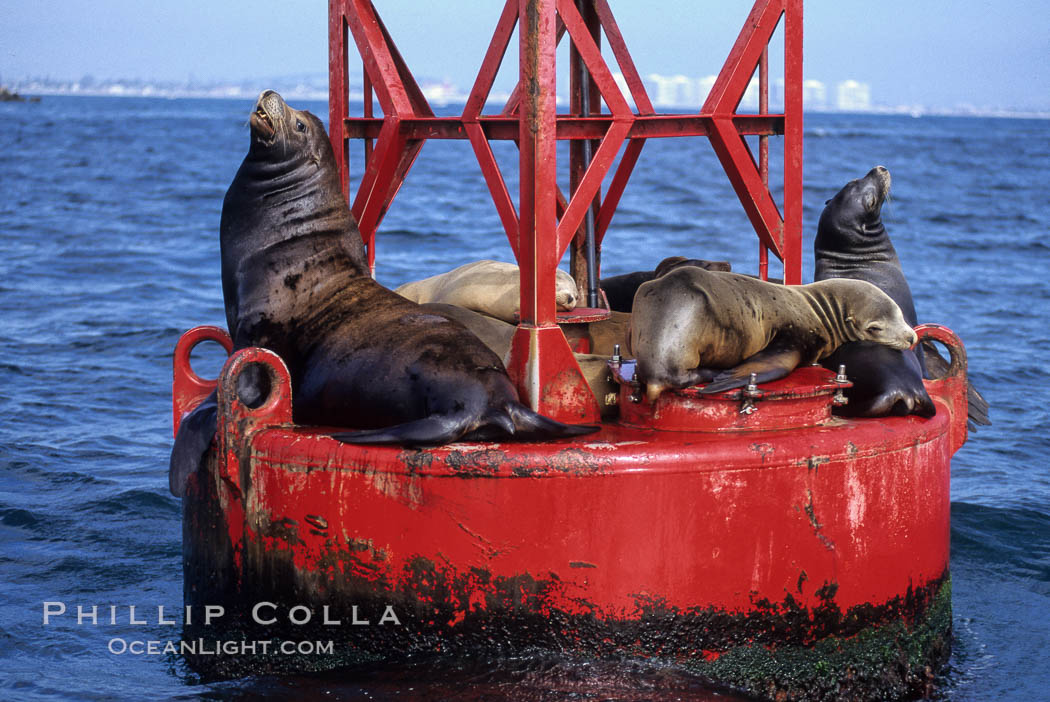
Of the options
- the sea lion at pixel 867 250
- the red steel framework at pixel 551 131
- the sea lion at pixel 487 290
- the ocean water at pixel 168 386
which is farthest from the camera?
the sea lion at pixel 867 250

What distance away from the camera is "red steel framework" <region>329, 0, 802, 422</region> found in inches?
179

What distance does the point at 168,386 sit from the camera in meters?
10.6


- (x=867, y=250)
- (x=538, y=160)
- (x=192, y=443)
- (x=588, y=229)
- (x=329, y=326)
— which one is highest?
(x=538, y=160)

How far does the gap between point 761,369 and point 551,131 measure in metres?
1.07

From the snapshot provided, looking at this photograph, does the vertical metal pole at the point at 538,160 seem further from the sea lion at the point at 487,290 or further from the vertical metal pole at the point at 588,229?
the vertical metal pole at the point at 588,229

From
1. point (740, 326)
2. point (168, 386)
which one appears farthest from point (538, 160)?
point (168, 386)

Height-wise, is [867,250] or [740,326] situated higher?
[867,250]

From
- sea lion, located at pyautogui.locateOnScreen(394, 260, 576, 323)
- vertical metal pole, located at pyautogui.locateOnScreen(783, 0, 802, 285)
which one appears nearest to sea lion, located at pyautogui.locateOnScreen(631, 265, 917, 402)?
vertical metal pole, located at pyautogui.locateOnScreen(783, 0, 802, 285)

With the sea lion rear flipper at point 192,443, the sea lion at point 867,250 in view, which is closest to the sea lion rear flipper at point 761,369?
the sea lion at point 867,250

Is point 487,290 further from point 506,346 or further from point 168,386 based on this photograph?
point 168,386

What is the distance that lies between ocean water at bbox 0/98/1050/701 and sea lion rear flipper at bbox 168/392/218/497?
0.72 meters

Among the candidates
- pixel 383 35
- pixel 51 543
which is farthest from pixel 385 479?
pixel 51 543

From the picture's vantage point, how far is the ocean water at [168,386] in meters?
5.02

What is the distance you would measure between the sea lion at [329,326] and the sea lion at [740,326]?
402 mm
